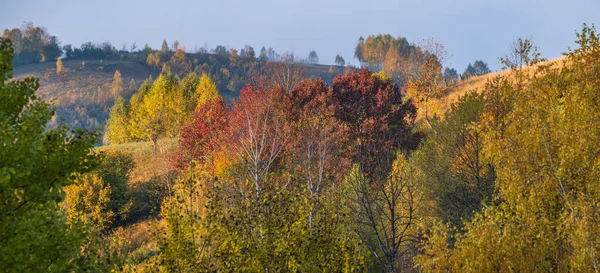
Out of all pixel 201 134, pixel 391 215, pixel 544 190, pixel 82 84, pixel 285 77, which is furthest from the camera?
pixel 82 84

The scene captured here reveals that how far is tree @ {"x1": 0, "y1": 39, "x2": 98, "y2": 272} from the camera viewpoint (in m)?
8.76

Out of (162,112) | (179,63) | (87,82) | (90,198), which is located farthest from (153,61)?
(90,198)

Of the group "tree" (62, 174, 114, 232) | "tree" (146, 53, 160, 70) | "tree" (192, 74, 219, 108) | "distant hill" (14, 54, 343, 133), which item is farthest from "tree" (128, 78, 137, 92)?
"tree" (62, 174, 114, 232)

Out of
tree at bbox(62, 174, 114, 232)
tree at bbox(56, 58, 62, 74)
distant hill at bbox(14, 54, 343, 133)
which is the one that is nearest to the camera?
tree at bbox(62, 174, 114, 232)

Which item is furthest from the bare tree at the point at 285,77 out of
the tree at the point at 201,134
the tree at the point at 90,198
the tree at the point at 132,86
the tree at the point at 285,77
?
the tree at the point at 132,86

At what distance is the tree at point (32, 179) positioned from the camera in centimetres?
876

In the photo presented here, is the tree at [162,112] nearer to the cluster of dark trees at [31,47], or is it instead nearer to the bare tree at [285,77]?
the bare tree at [285,77]

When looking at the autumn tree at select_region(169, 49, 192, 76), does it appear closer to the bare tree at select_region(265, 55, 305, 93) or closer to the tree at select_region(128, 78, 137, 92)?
the tree at select_region(128, 78, 137, 92)

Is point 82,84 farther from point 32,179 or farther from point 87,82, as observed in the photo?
point 32,179

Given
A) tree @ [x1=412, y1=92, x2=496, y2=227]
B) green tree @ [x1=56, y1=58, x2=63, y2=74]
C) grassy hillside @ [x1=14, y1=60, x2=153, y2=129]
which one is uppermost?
tree @ [x1=412, y1=92, x2=496, y2=227]

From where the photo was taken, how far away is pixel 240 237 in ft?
Answer: 33.9

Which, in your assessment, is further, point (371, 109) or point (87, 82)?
point (87, 82)

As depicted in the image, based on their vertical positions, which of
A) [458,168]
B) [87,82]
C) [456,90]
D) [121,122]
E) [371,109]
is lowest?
[87,82]

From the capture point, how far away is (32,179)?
1009 cm
